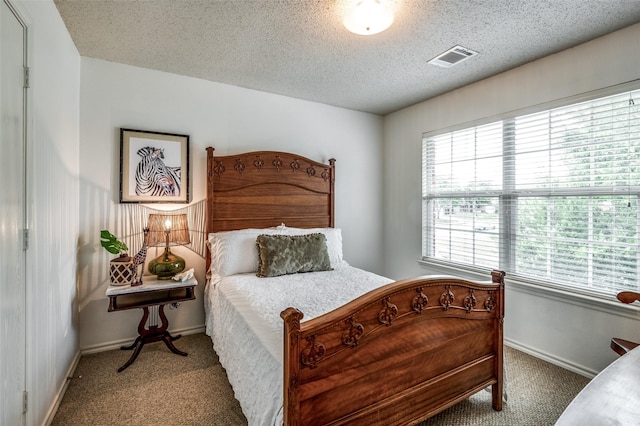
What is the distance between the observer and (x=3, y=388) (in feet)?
4.31

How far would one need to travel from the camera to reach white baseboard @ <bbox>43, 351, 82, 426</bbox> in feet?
6.03

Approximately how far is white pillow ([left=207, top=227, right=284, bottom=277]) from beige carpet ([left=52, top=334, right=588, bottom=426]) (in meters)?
0.75

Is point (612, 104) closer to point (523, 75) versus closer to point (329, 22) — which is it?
point (523, 75)

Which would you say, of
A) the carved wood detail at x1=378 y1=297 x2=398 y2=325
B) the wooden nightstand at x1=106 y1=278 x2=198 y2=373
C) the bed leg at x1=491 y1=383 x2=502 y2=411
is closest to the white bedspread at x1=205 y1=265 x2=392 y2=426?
the wooden nightstand at x1=106 y1=278 x2=198 y2=373

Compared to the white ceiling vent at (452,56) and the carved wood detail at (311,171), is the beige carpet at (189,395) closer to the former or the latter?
the carved wood detail at (311,171)

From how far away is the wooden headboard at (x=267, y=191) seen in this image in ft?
10.2

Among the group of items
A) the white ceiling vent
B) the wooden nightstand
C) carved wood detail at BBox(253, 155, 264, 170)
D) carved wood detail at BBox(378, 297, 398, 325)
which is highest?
the white ceiling vent

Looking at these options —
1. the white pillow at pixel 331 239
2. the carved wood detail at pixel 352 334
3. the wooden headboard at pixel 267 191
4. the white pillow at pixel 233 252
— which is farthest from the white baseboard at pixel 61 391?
the white pillow at pixel 331 239

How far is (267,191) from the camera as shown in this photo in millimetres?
3387

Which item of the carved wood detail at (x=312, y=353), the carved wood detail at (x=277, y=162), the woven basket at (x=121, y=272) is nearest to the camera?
the carved wood detail at (x=312, y=353)

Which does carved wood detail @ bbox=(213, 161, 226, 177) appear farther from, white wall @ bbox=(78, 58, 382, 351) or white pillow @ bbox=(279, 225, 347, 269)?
white pillow @ bbox=(279, 225, 347, 269)

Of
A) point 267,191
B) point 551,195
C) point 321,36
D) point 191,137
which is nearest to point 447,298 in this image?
point 551,195

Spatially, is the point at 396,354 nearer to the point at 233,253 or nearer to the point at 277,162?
the point at 233,253

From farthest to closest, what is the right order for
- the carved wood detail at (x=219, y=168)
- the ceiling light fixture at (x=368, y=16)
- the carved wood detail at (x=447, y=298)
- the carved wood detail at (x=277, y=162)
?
the carved wood detail at (x=277, y=162) < the carved wood detail at (x=219, y=168) < the ceiling light fixture at (x=368, y=16) < the carved wood detail at (x=447, y=298)
